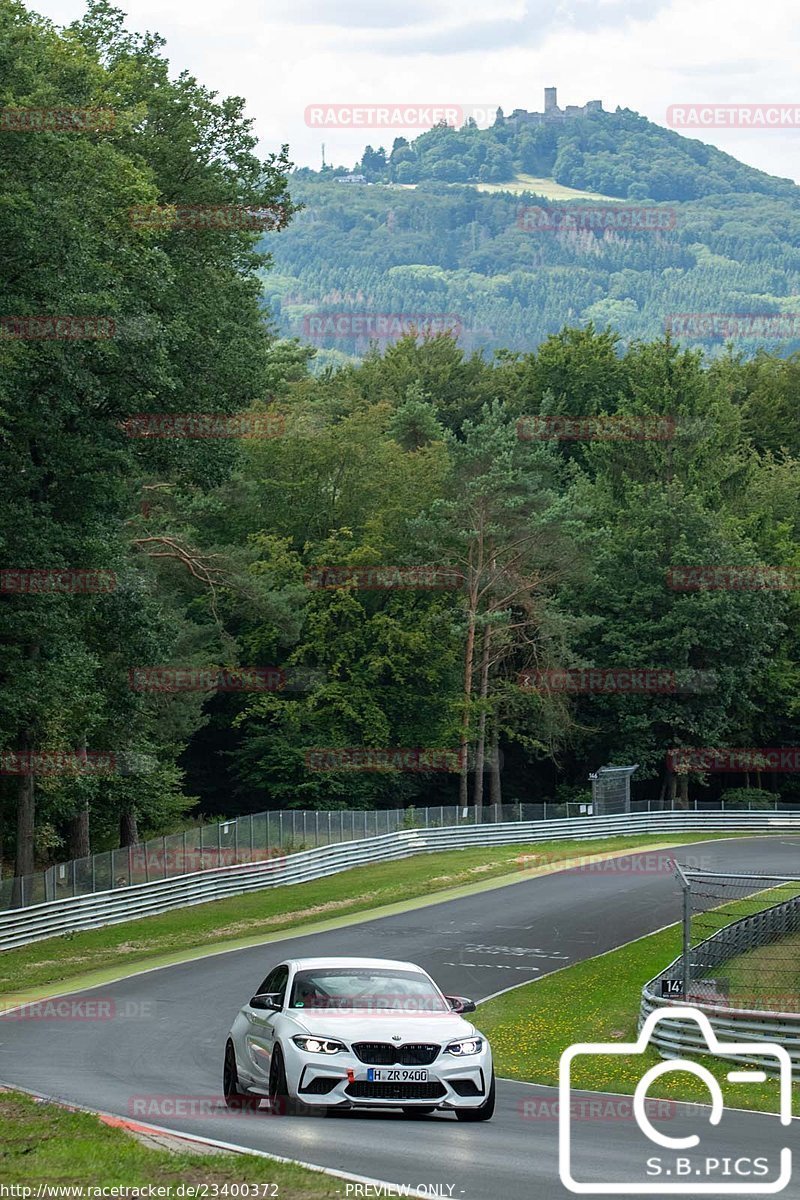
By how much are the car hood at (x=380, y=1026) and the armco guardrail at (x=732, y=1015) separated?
16.6 ft

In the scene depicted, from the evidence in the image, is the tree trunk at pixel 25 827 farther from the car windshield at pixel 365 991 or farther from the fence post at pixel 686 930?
the car windshield at pixel 365 991

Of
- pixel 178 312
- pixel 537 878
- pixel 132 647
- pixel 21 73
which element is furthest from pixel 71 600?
pixel 537 878

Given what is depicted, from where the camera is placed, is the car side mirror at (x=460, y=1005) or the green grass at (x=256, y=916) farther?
the green grass at (x=256, y=916)

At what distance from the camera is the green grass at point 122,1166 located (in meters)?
10.5

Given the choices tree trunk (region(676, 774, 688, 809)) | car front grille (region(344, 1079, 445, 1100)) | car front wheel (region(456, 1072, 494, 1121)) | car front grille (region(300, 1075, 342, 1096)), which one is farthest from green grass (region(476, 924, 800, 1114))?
tree trunk (region(676, 774, 688, 809))

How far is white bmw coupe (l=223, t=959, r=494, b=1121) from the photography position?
44.8ft

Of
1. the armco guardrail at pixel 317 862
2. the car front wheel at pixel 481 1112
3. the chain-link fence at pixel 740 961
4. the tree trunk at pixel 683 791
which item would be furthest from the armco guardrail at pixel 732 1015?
the tree trunk at pixel 683 791

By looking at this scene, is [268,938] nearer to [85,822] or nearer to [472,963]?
[472,963]

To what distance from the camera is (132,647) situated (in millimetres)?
38781

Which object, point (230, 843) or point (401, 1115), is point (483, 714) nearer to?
point (230, 843)

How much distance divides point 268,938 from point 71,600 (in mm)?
8625

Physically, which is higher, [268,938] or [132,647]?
[132,647]

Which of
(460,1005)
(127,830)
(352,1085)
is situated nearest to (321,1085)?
(352,1085)

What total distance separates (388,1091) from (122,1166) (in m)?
3.27
